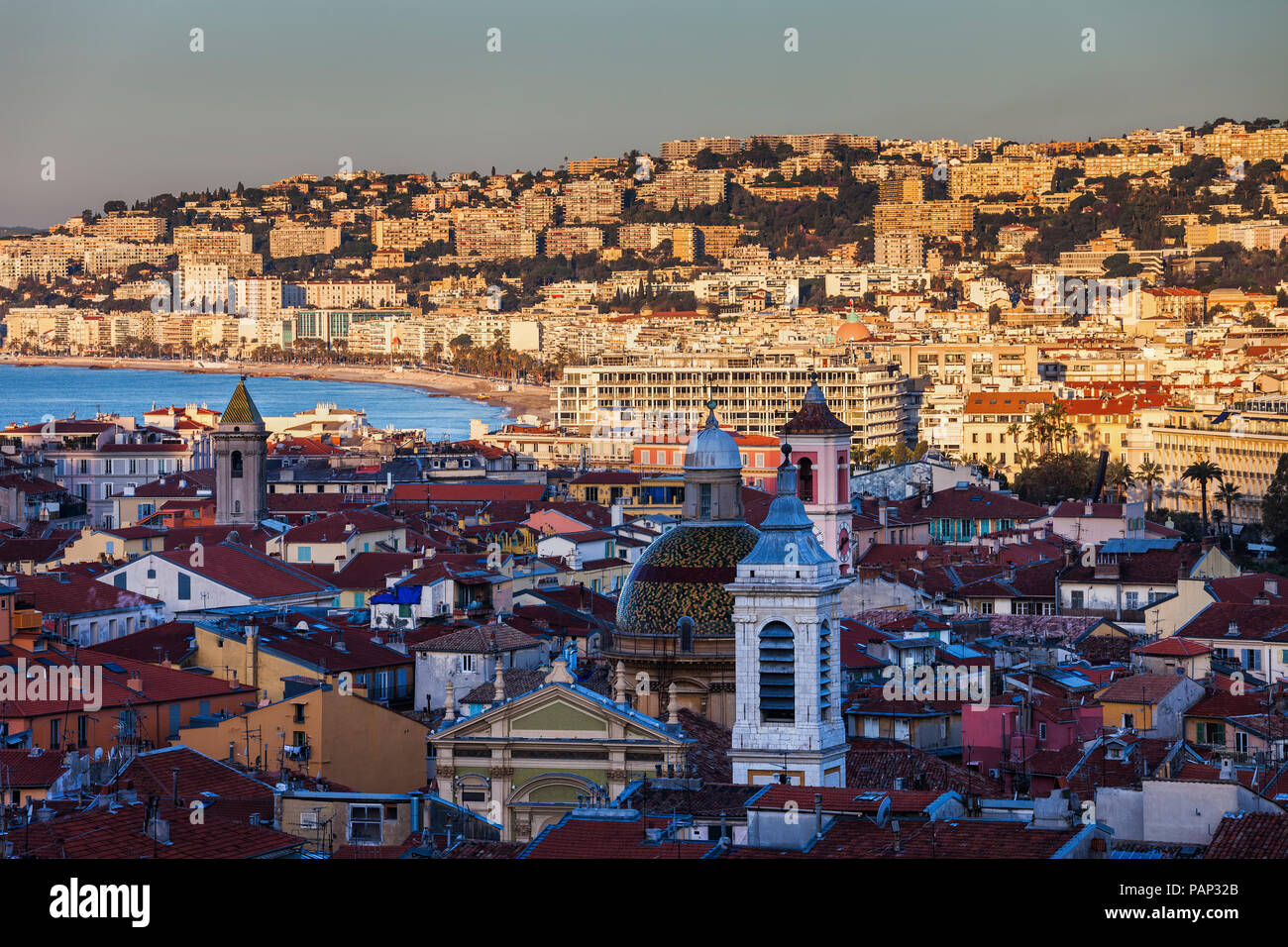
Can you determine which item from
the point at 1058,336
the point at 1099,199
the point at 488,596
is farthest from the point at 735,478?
the point at 1099,199

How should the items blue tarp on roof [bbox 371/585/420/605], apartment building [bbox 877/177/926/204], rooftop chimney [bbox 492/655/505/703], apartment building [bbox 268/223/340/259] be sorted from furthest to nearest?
apartment building [bbox 268/223/340/259] < apartment building [bbox 877/177/926/204] < blue tarp on roof [bbox 371/585/420/605] < rooftop chimney [bbox 492/655/505/703]


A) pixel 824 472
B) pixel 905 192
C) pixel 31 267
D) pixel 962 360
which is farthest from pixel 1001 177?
pixel 824 472

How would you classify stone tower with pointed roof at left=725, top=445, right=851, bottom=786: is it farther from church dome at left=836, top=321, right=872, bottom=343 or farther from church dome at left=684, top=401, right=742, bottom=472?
church dome at left=836, top=321, right=872, bottom=343

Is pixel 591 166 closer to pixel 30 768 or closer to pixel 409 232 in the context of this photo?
pixel 409 232

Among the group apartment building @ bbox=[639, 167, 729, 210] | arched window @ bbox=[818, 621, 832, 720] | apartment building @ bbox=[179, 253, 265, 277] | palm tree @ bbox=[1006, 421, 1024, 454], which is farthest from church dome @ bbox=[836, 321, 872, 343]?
arched window @ bbox=[818, 621, 832, 720]

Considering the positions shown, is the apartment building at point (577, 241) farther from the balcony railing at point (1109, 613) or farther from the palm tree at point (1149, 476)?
the balcony railing at point (1109, 613)

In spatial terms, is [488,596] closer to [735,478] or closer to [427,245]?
[735,478]
